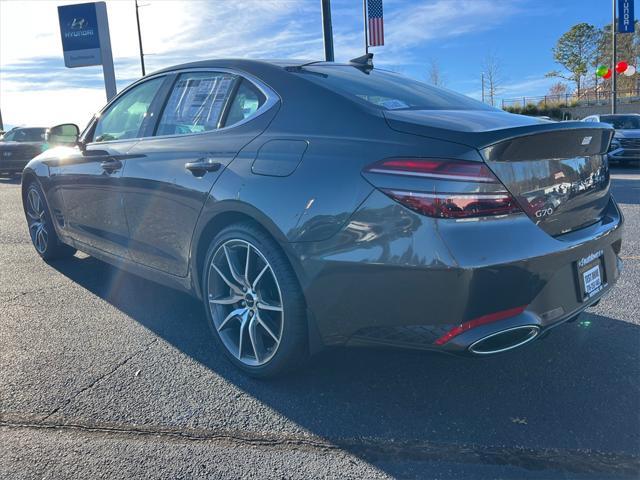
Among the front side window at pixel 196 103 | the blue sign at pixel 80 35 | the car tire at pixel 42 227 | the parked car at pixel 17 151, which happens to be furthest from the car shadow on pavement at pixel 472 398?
the blue sign at pixel 80 35

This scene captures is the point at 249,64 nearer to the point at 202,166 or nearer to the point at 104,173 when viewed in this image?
the point at 202,166

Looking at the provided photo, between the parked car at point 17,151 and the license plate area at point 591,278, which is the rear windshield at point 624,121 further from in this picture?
the parked car at point 17,151

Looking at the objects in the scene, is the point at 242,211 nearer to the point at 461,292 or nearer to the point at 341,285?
the point at 341,285

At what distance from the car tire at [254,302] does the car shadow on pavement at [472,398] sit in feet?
0.51

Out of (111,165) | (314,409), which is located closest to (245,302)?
(314,409)

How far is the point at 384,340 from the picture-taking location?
2438mm

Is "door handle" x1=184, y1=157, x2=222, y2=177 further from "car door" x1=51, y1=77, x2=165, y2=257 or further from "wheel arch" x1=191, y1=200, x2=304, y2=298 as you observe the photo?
"car door" x1=51, y1=77, x2=165, y2=257

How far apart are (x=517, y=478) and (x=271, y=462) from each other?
0.98 meters

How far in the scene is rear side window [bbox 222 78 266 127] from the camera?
3.06 meters

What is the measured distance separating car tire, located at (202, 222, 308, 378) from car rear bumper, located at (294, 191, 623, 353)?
7.3 inches

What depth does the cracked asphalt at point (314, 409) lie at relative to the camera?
7.54ft

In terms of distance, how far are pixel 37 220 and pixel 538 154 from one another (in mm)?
4903

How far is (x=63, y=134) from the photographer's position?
5051 millimetres

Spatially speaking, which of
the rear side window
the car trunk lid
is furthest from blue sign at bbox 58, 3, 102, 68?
the car trunk lid
